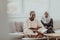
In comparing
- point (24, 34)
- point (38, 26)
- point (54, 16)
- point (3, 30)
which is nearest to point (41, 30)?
point (38, 26)

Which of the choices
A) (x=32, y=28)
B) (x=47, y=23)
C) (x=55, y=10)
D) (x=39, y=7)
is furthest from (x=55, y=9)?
(x=32, y=28)

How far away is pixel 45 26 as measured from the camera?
3.67m

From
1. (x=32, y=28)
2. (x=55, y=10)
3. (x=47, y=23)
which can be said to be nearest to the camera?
(x=32, y=28)

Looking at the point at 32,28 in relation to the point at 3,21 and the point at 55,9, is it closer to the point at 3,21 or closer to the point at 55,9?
the point at 55,9

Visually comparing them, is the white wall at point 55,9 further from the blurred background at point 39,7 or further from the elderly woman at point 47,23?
the elderly woman at point 47,23

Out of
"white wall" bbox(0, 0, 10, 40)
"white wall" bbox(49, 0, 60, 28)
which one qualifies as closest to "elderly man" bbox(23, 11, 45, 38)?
"white wall" bbox(49, 0, 60, 28)

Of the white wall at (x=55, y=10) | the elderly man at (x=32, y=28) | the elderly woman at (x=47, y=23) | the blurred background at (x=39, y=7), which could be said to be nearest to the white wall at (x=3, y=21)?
the elderly man at (x=32, y=28)

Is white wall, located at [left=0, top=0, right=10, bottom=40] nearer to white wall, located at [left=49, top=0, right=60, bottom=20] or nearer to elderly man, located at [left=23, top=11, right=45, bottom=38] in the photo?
elderly man, located at [left=23, top=11, right=45, bottom=38]

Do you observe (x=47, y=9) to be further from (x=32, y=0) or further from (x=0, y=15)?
(x=0, y=15)

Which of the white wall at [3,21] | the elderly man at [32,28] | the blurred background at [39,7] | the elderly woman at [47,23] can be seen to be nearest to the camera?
the white wall at [3,21]

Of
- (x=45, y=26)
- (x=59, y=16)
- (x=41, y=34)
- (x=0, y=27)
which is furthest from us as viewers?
(x=59, y=16)

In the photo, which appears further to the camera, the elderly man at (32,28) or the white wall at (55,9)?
the white wall at (55,9)

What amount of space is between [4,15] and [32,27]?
9.93 ft

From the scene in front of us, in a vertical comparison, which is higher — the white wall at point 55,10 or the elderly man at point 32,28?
the white wall at point 55,10
